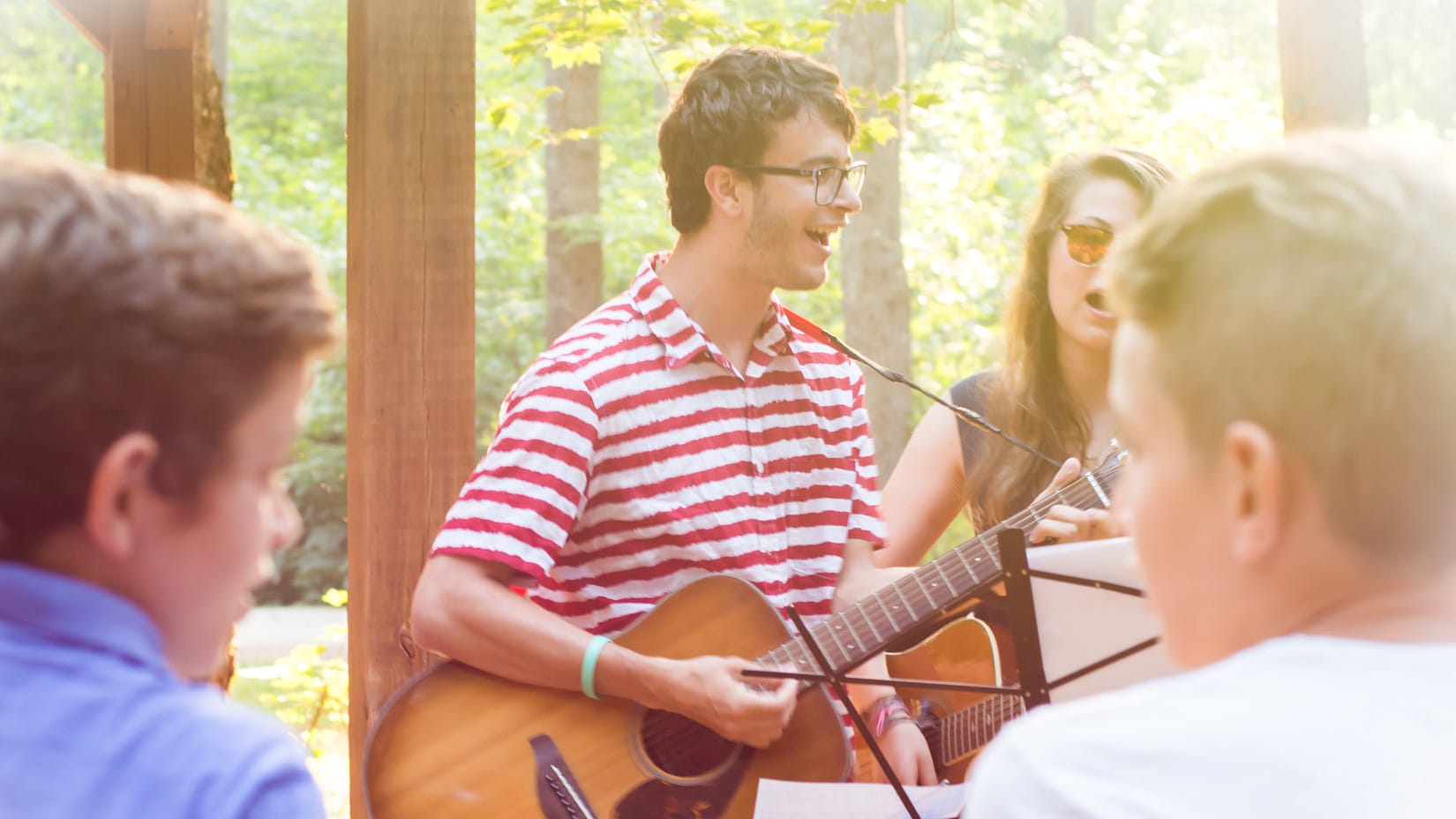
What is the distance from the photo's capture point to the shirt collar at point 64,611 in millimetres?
820

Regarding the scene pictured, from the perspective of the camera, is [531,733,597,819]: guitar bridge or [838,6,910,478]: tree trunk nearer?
[531,733,597,819]: guitar bridge

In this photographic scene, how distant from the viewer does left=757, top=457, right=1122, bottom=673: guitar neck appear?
7.69 ft

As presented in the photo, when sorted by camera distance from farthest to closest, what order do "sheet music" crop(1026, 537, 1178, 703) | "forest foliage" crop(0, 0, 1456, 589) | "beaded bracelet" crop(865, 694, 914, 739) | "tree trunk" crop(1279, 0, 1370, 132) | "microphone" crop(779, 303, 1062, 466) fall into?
"forest foliage" crop(0, 0, 1456, 589) → "tree trunk" crop(1279, 0, 1370, 132) → "microphone" crop(779, 303, 1062, 466) → "beaded bracelet" crop(865, 694, 914, 739) → "sheet music" crop(1026, 537, 1178, 703)

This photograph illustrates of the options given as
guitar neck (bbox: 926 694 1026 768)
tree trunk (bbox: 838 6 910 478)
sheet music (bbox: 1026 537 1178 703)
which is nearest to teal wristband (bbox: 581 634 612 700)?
guitar neck (bbox: 926 694 1026 768)

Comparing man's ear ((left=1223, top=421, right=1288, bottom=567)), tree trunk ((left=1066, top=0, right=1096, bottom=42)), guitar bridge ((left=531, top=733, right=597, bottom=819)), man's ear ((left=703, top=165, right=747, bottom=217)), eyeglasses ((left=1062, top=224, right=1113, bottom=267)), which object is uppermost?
tree trunk ((left=1066, top=0, right=1096, bottom=42))

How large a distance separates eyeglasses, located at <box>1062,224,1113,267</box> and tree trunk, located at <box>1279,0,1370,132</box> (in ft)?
4.40

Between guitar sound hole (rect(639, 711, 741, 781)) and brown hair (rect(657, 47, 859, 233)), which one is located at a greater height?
brown hair (rect(657, 47, 859, 233))

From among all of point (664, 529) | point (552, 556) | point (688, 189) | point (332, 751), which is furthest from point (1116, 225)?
point (332, 751)

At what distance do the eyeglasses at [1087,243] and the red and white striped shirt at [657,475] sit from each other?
2.08ft

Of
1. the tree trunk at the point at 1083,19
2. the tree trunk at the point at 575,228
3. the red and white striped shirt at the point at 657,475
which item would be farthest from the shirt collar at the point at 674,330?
the tree trunk at the point at 1083,19

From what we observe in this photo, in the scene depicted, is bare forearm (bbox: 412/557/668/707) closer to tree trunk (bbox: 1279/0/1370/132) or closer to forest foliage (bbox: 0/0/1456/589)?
tree trunk (bbox: 1279/0/1370/132)

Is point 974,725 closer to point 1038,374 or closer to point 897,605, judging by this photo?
point 897,605

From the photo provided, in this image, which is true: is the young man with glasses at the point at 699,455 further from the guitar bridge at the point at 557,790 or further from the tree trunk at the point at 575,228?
the tree trunk at the point at 575,228

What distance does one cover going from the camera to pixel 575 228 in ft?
34.8
